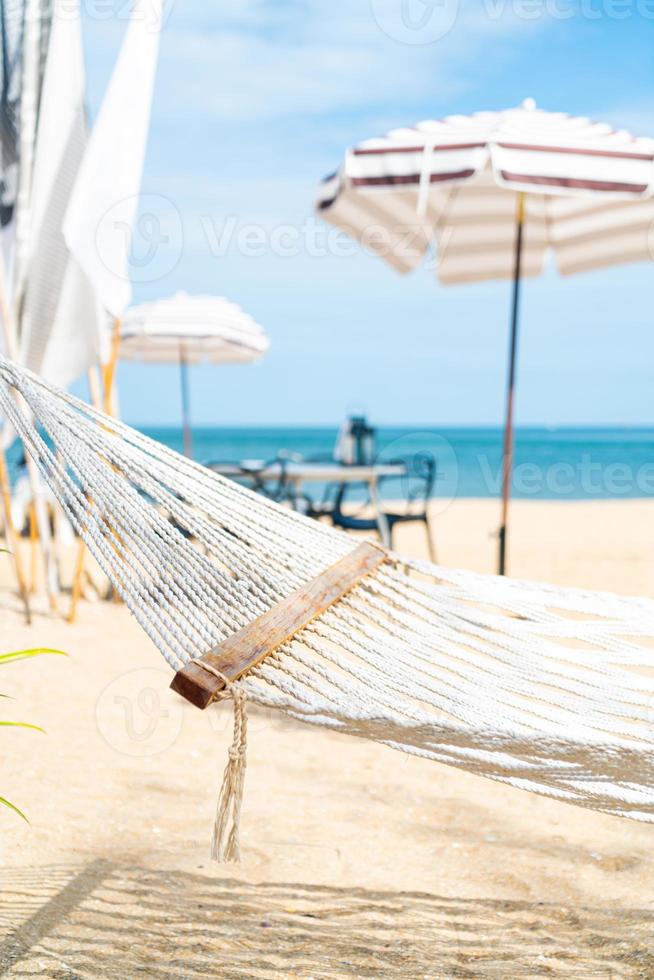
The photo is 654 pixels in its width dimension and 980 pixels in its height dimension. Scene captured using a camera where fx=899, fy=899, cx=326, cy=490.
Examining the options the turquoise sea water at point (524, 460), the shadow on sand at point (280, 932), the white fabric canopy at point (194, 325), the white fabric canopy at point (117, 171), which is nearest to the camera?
the shadow on sand at point (280, 932)

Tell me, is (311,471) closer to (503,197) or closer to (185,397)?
(503,197)

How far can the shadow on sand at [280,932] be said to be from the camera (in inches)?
56.4

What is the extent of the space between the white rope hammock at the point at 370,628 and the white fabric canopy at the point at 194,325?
4.57 metres

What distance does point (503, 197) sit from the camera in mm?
4098

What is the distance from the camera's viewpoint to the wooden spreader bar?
127 centimetres

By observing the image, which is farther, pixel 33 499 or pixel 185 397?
pixel 185 397

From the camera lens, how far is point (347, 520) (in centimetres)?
448

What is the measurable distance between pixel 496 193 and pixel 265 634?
3170 mm

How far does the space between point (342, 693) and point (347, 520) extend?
3219 mm

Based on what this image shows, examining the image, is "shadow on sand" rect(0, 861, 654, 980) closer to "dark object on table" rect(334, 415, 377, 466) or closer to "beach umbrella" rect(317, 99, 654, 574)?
"beach umbrella" rect(317, 99, 654, 574)

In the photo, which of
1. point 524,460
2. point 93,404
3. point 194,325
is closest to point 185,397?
point 194,325

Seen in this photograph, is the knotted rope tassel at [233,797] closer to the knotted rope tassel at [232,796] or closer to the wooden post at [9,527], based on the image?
the knotted rope tassel at [232,796]

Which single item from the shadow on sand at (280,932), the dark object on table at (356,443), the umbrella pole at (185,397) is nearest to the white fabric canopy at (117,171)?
the shadow on sand at (280,932)

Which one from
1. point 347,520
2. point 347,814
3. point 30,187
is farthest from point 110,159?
point 347,814
